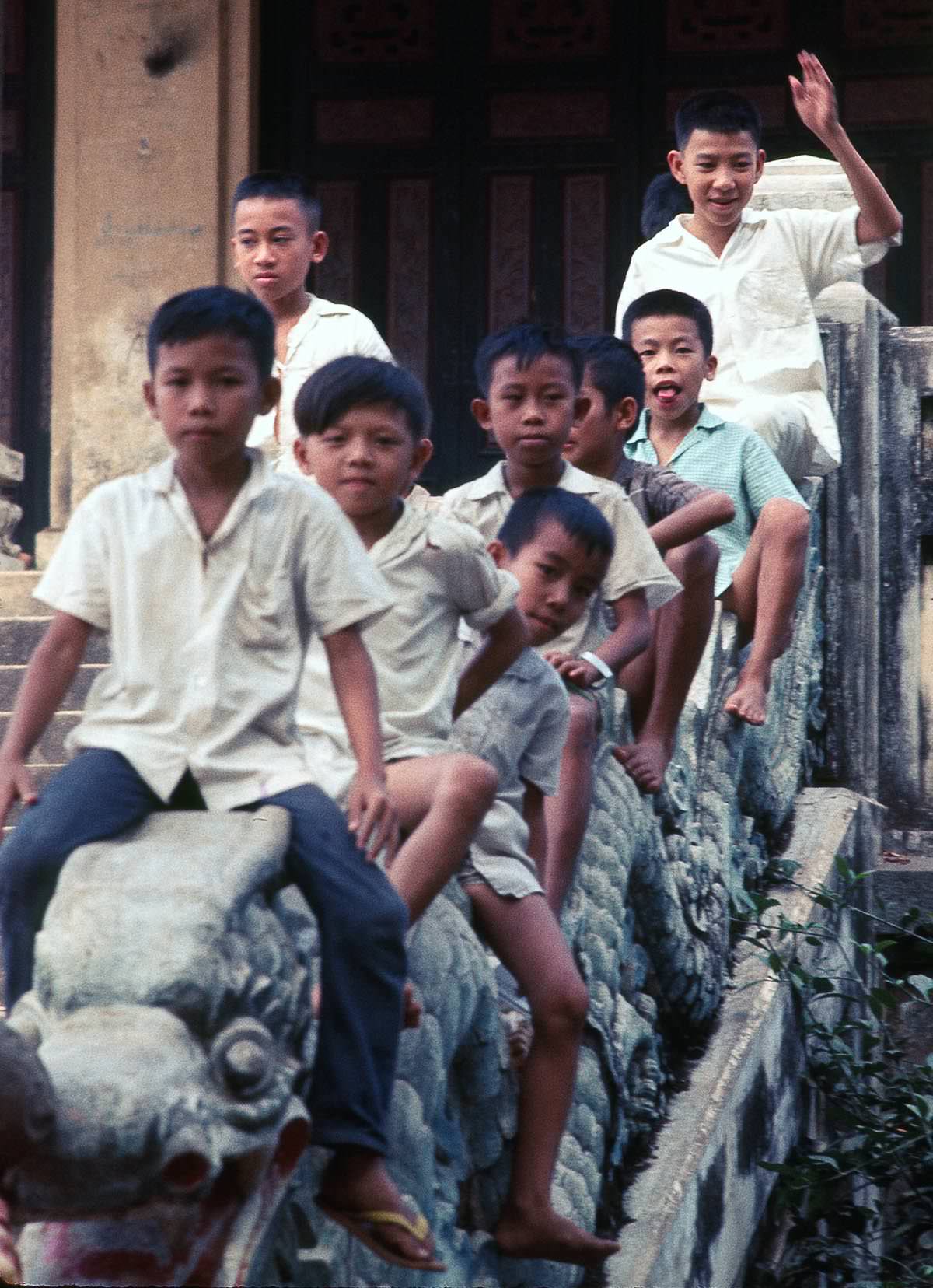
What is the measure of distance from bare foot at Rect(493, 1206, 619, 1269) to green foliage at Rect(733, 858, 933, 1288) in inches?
66.1

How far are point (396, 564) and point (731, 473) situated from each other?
8.61ft

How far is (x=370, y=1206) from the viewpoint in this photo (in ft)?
8.92

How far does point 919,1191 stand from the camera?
5.59 metres

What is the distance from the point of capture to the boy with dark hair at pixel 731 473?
18.7 ft

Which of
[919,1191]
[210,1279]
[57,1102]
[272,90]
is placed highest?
[272,90]

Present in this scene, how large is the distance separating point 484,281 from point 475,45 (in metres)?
1.01

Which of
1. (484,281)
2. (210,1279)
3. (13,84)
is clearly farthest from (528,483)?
(13,84)

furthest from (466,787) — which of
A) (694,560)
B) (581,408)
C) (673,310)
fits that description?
(673,310)

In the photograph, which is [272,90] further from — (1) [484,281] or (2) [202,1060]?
(2) [202,1060]

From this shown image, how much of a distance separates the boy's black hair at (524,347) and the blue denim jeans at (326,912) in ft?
5.62

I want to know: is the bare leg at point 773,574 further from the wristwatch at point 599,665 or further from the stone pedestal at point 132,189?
the stone pedestal at point 132,189

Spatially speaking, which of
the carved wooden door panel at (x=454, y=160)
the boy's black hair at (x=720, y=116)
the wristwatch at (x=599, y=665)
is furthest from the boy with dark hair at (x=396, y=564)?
the carved wooden door panel at (x=454, y=160)

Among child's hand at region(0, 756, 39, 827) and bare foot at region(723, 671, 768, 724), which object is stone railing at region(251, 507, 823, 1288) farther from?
child's hand at region(0, 756, 39, 827)

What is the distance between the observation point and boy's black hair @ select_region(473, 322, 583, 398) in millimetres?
4305
